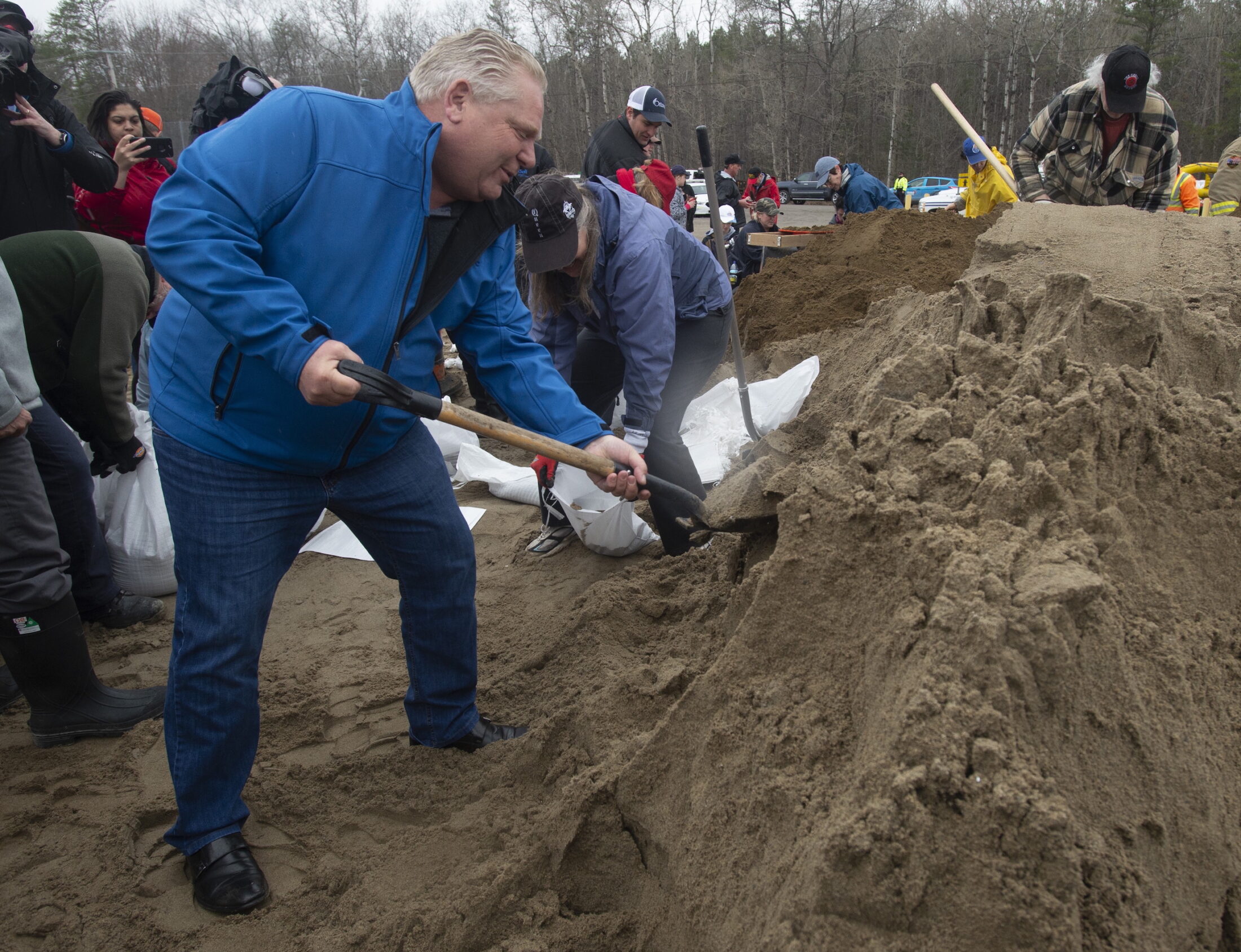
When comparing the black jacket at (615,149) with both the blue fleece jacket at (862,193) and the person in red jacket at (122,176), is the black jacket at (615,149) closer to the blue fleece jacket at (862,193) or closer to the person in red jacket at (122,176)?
the person in red jacket at (122,176)

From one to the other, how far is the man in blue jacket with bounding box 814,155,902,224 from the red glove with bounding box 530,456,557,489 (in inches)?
265

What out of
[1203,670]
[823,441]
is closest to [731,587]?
[823,441]

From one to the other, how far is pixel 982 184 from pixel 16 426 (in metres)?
6.88

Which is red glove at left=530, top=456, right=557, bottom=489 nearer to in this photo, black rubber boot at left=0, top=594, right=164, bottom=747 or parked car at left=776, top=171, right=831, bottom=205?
black rubber boot at left=0, top=594, right=164, bottom=747

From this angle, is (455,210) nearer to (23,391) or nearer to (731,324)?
(23,391)

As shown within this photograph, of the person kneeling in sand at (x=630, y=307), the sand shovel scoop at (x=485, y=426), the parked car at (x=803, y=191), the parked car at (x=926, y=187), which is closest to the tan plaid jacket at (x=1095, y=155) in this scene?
the person kneeling in sand at (x=630, y=307)

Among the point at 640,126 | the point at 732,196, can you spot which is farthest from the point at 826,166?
the point at 640,126

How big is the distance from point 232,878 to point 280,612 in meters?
1.73

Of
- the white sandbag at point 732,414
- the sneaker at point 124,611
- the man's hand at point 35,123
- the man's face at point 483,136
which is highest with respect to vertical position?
the man's hand at point 35,123

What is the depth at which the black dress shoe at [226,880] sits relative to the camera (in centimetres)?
193

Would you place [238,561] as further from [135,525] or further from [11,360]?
[135,525]

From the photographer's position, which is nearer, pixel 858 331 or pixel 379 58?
pixel 858 331

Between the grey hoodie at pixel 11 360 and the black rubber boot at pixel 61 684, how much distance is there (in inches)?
24.0

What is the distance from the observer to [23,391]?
245 cm
